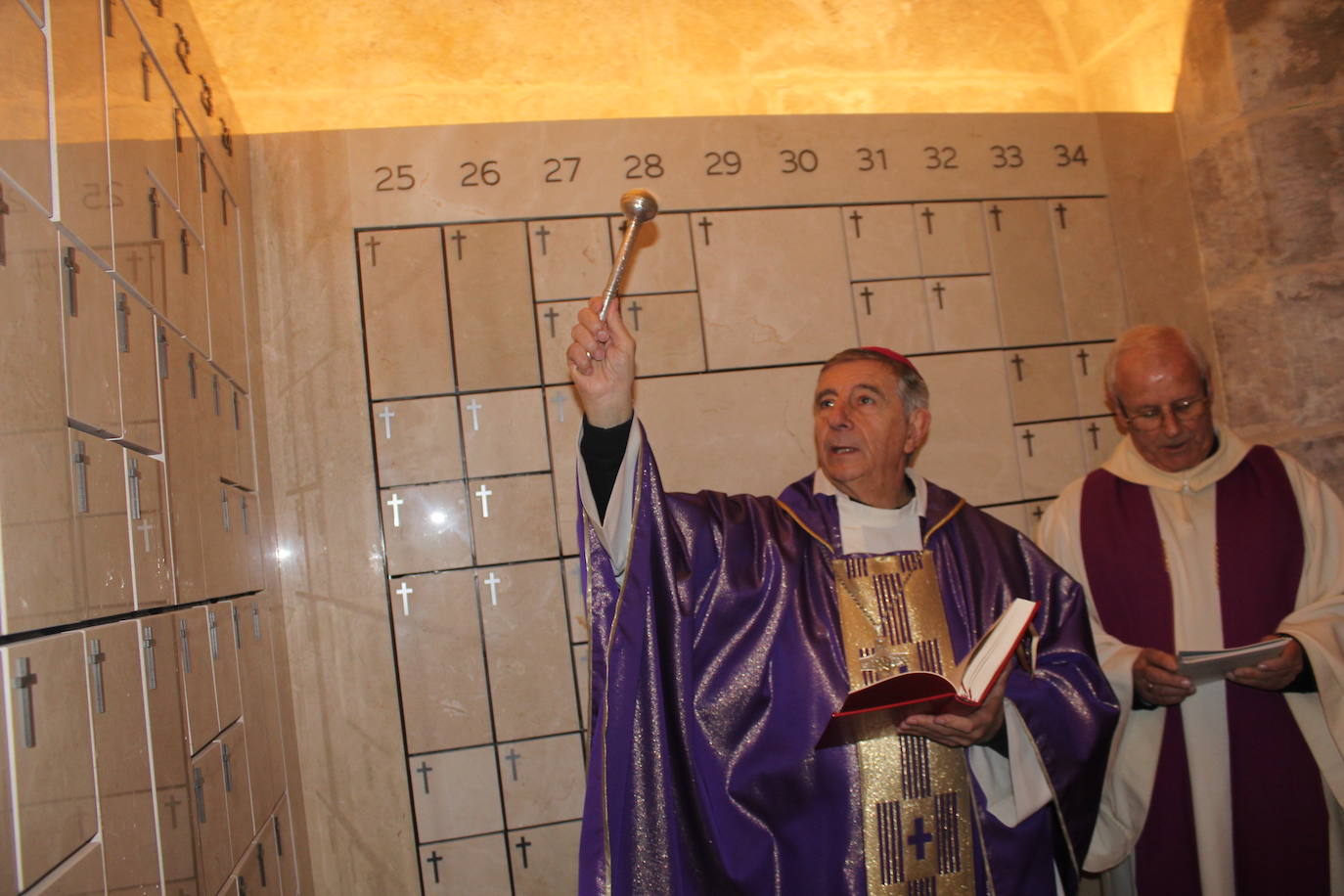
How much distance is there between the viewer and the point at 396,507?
360cm

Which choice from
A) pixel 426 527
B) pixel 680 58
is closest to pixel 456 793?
pixel 426 527

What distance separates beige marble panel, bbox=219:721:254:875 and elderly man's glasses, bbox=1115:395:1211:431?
2.92 meters

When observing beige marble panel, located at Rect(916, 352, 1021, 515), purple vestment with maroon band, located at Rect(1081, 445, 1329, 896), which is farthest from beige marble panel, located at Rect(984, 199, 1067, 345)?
purple vestment with maroon band, located at Rect(1081, 445, 1329, 896)

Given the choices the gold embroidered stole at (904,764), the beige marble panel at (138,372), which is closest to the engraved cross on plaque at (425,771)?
the gold embroidered stole at (904,764)

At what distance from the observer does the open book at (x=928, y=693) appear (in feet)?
7.05

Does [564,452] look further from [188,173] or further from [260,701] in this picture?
[188,173]

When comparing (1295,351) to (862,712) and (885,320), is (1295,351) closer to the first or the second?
(885,320)

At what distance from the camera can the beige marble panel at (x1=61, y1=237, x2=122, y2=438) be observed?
1783 millimetres

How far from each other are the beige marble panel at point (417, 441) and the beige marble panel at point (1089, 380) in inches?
97.1

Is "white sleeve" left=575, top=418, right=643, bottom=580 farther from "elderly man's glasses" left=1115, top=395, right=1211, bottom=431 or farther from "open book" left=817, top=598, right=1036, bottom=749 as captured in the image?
"elderly man's glasses" left=1115, top=395, right=1211, bottom=431

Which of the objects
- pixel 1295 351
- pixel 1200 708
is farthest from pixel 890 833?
pixel 1295 351

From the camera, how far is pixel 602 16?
4301 millimetres

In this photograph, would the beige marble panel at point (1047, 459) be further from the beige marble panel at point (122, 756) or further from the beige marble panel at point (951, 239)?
the beige marble panel at point (122, 756)

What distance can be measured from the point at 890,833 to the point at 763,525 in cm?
91
